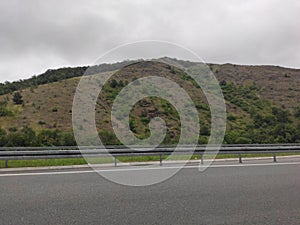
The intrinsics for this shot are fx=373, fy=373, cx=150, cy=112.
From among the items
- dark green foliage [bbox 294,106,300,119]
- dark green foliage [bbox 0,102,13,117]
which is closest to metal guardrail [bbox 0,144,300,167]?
dark green foliage [bbox 0,102,13,117]

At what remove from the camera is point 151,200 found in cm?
638

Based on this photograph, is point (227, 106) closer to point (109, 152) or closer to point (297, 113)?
point (297, 113)

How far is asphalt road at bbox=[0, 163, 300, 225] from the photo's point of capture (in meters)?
5.23

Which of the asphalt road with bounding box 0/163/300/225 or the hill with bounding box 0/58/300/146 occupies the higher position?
the hill with bounding box 0/58/300/146

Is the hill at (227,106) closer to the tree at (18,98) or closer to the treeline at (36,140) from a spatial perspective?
the treeline at (36,140)

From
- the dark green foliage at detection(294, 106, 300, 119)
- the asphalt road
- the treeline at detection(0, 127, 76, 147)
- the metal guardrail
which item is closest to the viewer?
the asphalt road

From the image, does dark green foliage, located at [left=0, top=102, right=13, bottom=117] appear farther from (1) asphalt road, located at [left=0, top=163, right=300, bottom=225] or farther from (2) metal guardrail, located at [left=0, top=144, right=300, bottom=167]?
(1) asphalt road, located at [left=0, top=163, right=300, bottom=225]

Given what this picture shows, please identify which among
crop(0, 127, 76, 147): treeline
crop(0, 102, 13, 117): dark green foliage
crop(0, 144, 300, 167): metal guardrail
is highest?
crop(0, 102, 13, 117): dark green foliage

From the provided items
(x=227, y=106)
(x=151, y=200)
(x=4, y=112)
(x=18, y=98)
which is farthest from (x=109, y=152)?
(x=18, y=98)

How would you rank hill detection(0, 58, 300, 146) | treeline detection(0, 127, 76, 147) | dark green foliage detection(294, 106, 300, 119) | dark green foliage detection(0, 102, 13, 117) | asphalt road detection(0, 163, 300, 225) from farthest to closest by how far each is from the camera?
1. dark green foliage detection(294, 106, 300, 119)
2. dark green foliage detection(0, 102, 13, 117)
3. hill detection(0, 58, 300, 146)
4. treeline detection(0, 127, 76, 147)
5. asphalt road detection(0, 163, 300, 225)

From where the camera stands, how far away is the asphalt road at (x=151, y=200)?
5230 millimetres

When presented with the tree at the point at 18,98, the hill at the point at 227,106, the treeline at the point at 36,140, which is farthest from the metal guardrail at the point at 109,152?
the tree at the point at 18,98

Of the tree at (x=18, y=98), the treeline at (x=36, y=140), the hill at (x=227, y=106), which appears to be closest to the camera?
the treeline at (x=36, y=140)

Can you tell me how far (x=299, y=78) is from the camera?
70250 millimetres
